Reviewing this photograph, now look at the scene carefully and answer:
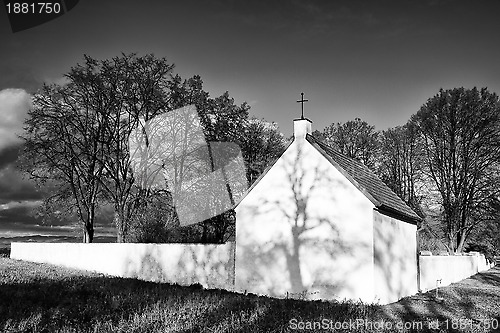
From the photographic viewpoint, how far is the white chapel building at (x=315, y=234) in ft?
60.2

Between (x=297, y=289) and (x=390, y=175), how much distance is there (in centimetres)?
2637

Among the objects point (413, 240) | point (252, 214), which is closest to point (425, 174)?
point (413, 240)

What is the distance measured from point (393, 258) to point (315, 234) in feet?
12.3

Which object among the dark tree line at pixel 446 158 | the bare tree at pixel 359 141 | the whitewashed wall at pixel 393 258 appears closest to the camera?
the whitewashed wall at pixel 393 258

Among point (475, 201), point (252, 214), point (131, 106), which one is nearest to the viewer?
point (252, 214)

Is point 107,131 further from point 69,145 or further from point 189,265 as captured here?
point 189,265

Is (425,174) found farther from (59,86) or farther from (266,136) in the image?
(59,86)

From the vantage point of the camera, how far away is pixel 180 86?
33.8 m

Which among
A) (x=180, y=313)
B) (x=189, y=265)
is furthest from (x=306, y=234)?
(x=180, y=313)

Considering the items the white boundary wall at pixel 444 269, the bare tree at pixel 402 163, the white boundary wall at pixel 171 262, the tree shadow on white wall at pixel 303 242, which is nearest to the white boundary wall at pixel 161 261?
the white boundary wall at pixel 171 262

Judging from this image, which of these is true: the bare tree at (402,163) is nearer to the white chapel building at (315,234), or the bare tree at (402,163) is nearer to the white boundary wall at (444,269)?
the white boundary wall at (444,269)

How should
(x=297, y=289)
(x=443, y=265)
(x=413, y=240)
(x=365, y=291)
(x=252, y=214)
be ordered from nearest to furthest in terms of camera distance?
(x=365, y=291) → (x=297, y=289) → (x=252, y=214) → (x=413, y=240) → (x=443, y=265)

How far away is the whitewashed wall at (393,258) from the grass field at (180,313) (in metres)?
1.21

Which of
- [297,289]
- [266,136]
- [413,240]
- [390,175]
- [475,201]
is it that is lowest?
[297,289]
